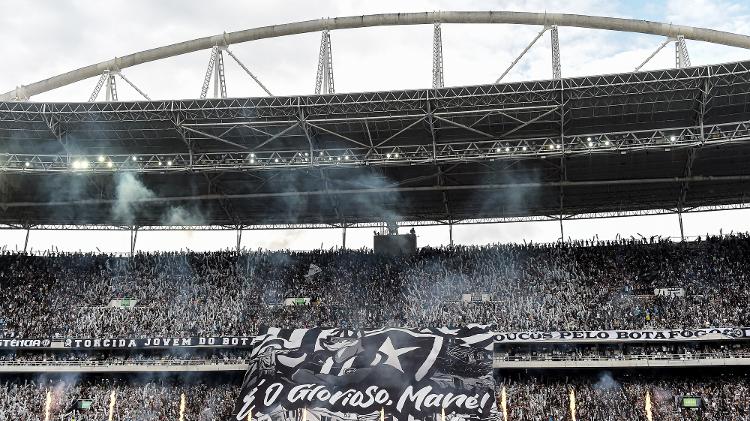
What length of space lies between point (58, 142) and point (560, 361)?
2922 centimetres

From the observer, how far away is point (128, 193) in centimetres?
4297

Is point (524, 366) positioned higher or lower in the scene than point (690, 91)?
lower

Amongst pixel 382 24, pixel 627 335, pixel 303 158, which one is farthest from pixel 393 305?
pixel 382 24

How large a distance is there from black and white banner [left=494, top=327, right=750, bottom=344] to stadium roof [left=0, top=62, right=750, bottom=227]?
8.76m

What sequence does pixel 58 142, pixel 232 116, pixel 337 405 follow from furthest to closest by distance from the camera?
pixel 58 142 < pixel 232 116 < pixel 337 405

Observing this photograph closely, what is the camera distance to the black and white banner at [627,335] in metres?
34.0

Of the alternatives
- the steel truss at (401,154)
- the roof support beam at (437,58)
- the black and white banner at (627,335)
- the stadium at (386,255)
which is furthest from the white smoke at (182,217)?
the black and white banner at (627,335)

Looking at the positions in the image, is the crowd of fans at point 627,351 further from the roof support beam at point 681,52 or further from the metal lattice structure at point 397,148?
the roof support beam at point 681,52

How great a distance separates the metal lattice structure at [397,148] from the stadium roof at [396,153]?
0.37ft

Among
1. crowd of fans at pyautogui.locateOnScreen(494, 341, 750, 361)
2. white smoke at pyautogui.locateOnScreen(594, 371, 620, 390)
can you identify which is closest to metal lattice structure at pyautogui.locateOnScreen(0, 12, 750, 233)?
crowd of fans at pyautogui.locateOnScreen(494, 341, 750, 361)

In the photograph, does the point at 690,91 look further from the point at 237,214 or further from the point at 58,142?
the point at 58,142

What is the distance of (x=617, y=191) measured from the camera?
4272 cm

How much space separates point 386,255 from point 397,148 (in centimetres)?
829

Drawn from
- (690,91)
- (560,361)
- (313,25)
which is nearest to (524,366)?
(560,361)
